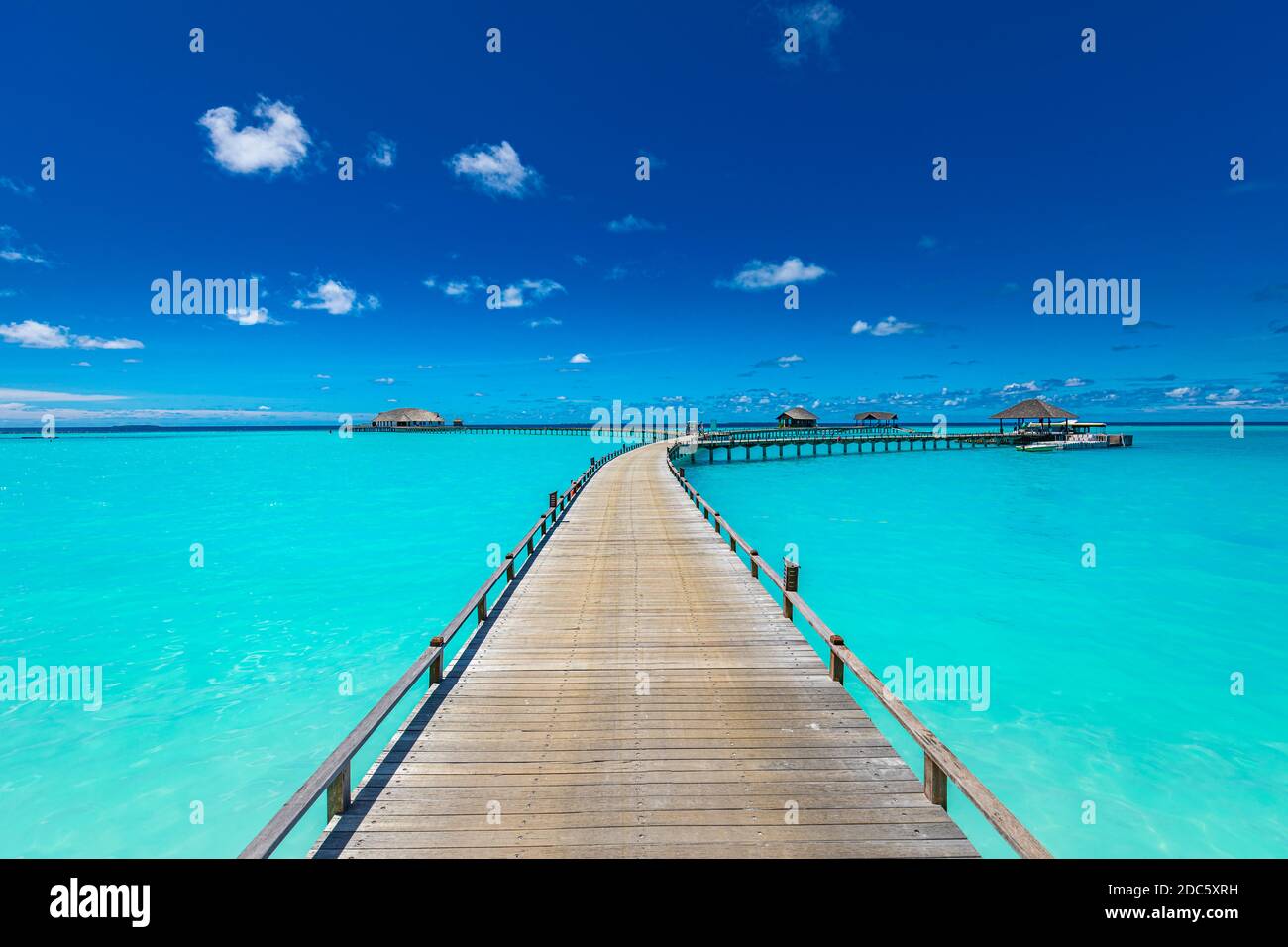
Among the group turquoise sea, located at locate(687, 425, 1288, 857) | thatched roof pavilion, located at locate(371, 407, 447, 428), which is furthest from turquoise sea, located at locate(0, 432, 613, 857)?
thatched roof pavilion, located at locate(371, 407, 447, 428)

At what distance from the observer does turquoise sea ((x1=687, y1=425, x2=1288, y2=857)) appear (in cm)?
776

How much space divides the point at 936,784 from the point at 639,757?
260cm

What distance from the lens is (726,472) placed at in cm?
5188

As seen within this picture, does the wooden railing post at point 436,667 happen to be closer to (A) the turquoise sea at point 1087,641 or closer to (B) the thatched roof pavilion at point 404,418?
(A) the turquoise sea at point 1087,641

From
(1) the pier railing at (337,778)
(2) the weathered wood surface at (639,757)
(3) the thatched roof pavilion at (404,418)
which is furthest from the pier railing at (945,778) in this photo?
(3) the thatched roof pavilion at (404,418)

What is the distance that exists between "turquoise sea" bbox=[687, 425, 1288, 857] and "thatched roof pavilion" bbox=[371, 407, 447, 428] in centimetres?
12496

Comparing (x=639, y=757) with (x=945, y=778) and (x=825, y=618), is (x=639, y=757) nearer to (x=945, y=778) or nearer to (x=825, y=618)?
(x=945, y=778)

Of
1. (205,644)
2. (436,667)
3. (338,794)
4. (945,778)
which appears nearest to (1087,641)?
(945,778)

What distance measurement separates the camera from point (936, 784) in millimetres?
4605

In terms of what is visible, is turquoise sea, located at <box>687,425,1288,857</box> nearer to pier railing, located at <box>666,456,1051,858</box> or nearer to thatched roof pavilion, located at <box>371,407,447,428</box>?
pier railing, located at <box>666,456,1051,858</box>
